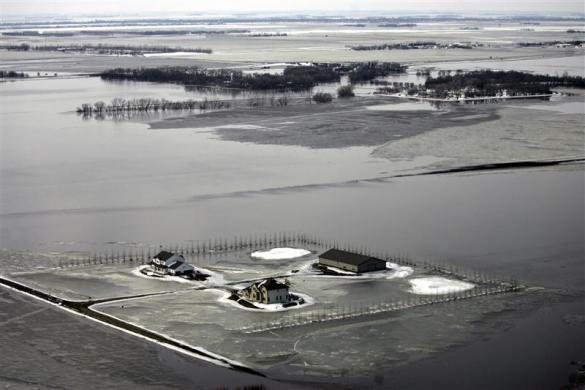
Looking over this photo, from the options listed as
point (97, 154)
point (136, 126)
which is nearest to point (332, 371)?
point (97, 154)

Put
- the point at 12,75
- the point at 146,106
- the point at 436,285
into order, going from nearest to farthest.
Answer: the point at 436,285, the point at 146,106, the point at 12,75

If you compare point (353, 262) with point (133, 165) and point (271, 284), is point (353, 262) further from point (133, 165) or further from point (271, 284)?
point (133, 165)

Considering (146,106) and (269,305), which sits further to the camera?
(146,106)

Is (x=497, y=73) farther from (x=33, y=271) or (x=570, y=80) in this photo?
(x=33, y=271)

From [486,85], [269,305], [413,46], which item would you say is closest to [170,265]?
[269,305]

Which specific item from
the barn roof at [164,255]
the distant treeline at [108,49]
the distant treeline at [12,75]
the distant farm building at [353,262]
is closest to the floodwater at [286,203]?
the distant farm building at [353,262]
